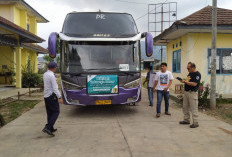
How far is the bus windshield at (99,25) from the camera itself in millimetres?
7368

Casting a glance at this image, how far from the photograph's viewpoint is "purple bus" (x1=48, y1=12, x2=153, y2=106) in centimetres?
684

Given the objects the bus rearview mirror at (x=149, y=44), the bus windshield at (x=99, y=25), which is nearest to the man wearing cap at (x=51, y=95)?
the bus windshield at (x=99, y=25)

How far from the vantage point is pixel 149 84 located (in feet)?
29.4

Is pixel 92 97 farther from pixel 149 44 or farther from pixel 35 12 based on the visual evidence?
pixel 35 12

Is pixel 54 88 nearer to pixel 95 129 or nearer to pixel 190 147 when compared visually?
pixel 95 129

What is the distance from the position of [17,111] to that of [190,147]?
6335 mm

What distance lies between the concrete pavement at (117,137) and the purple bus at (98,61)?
0.76m

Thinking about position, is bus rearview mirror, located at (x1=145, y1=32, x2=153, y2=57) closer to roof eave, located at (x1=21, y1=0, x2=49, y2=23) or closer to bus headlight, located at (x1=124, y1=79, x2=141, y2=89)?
bus headlight, located at (x1=124, y1=79, x2=141, y2=89)

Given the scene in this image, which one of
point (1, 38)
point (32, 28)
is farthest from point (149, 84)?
point (32, 28)

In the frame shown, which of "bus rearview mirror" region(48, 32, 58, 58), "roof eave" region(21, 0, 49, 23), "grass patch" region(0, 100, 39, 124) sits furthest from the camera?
"roof eave" region(21, 0, 49, 23)

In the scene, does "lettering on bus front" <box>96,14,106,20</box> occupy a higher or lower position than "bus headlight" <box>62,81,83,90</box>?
higher

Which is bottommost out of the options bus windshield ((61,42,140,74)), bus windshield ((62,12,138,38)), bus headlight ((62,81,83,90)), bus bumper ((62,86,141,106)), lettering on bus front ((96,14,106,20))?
bus bumper ((62,86,141,106))

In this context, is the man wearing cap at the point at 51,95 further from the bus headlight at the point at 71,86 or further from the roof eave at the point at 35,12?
the roof eave at the point at 35,12

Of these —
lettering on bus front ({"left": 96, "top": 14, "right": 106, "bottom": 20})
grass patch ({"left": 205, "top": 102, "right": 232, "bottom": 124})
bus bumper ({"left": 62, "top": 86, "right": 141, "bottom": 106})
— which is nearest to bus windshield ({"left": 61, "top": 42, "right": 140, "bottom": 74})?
bus bumper ({"left": 62, "top": 86, "right": 141, "bottom": 106})
